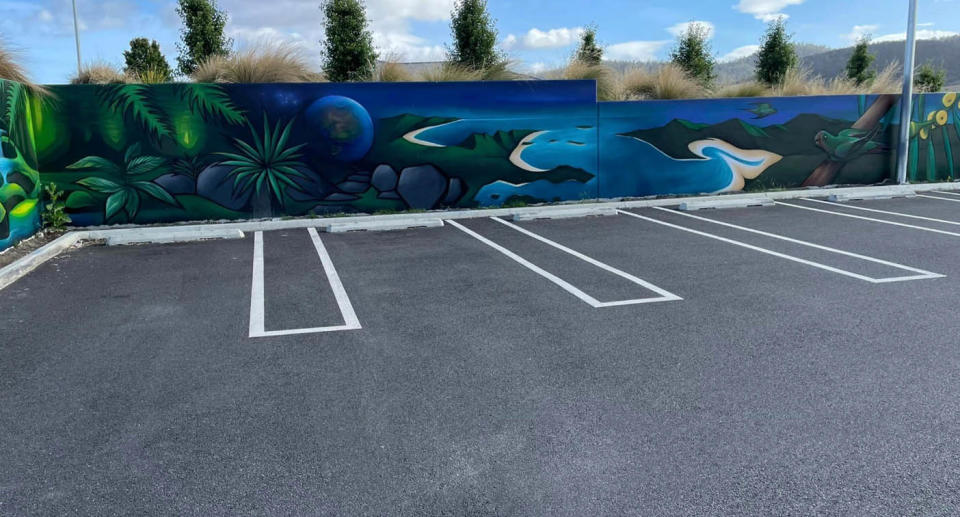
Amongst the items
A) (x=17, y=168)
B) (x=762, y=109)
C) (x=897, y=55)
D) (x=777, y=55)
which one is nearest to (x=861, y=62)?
(x=777, y=55)

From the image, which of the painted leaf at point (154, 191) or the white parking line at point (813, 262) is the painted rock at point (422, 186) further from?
the painted leaf at point (154, 191)

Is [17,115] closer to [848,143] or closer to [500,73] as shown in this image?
[500,73]

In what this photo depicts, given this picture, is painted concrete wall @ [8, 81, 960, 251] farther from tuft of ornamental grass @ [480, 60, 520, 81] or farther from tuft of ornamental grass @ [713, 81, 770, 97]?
tuft of ornamental grass @ [713, 81, 770, 97]

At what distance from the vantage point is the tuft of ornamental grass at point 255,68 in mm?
11766

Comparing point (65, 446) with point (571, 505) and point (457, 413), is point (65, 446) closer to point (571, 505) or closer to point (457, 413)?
point (457, 413)

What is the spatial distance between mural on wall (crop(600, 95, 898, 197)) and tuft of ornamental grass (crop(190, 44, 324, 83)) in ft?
19.3

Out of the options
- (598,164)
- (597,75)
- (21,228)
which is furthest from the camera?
(597,75)

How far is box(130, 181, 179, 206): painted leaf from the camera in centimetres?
1110

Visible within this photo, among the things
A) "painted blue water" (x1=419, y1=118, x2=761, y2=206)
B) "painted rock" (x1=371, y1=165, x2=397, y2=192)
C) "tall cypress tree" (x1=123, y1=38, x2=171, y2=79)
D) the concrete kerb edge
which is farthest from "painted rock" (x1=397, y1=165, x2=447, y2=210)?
"tall cypress tree" (x1=123, y1=38, x2=171, y2=79)

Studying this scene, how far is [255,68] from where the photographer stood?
11758mm

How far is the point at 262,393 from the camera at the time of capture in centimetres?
439

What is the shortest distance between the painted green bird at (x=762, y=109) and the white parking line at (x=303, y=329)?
31.1 ft

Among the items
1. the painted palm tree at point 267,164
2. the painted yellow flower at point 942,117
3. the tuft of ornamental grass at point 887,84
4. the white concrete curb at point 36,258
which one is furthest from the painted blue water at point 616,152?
the white concrete curb at point 36,258

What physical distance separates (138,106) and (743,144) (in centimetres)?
1151
